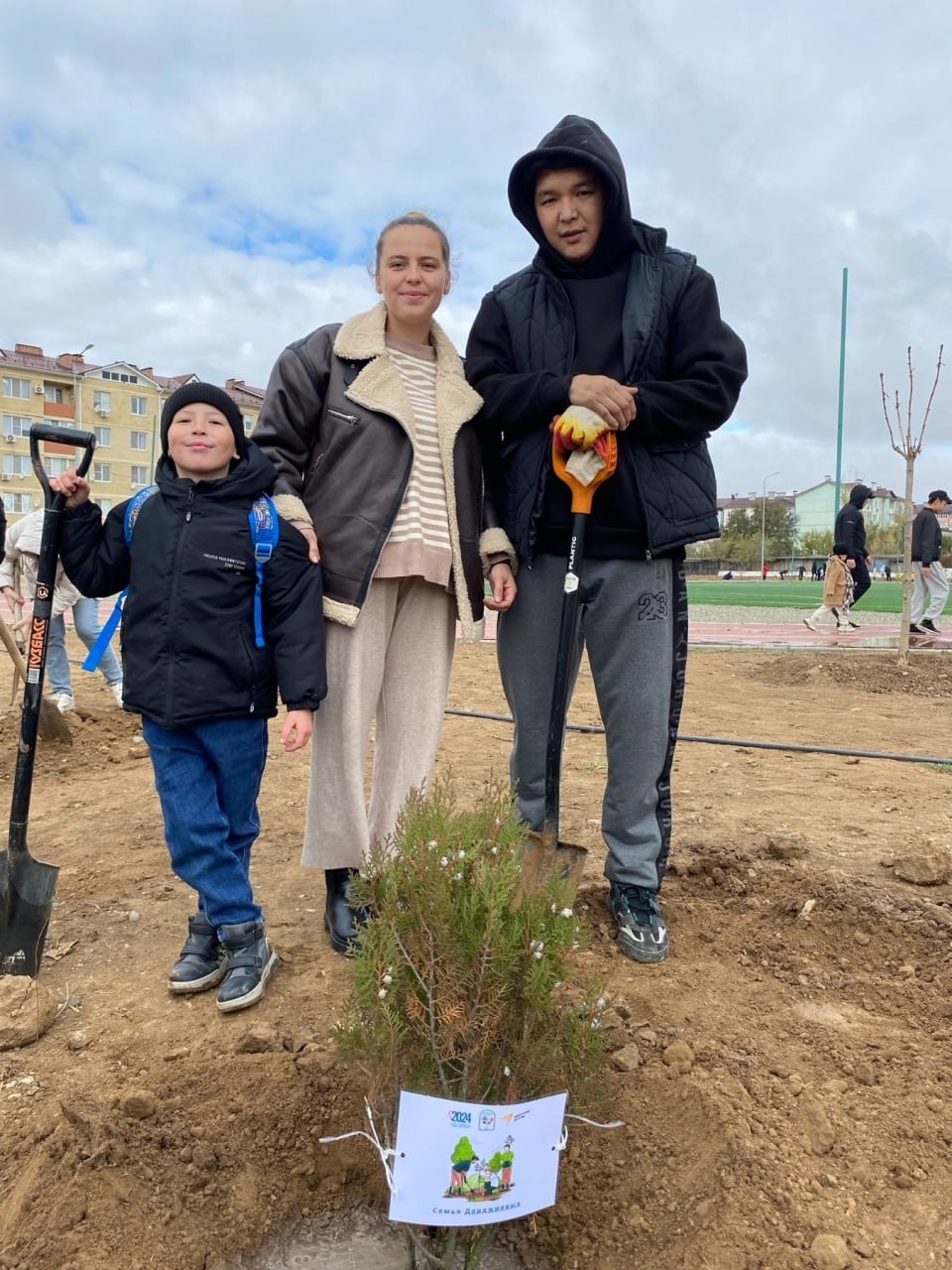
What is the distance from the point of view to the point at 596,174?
102 inches

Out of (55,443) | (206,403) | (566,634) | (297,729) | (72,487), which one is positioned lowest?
(297,729)

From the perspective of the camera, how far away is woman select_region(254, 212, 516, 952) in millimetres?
2584

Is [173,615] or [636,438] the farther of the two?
[636,438]

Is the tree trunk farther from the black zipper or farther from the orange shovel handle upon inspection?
the black zipper

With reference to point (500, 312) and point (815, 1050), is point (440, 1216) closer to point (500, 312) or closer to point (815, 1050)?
point (815, 1050)

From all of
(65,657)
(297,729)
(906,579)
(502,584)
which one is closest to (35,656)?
(297,729)

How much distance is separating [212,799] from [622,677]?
4.09 ft

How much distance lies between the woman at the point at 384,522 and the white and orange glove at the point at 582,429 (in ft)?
1.05

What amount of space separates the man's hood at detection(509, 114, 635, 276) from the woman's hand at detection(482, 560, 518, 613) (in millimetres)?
939

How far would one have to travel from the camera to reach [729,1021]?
2.35m

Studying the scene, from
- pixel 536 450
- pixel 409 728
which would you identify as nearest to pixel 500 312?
pixel 536 450

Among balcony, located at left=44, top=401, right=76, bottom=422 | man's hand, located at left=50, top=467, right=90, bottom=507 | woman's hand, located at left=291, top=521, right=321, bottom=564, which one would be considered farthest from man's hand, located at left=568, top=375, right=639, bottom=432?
balcony, located at left=44, top=401, right=76, bottom=422

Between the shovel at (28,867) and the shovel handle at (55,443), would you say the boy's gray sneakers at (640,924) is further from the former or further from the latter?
the shovel handle at (55,443)

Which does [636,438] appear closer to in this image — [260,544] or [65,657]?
[260,544]
